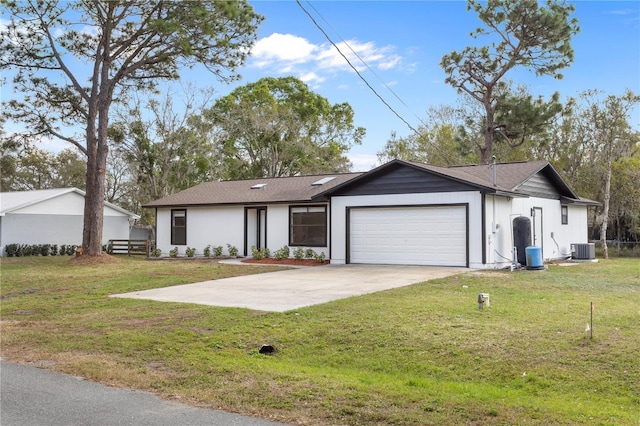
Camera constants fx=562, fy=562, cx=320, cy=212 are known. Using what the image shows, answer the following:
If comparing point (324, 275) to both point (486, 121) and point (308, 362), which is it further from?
point (486, 121)

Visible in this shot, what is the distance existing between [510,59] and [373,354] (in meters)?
28.1

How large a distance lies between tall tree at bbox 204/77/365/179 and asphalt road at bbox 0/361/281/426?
33750mm

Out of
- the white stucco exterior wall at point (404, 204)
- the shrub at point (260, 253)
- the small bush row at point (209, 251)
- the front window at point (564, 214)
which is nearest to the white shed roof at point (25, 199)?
the small bush row at point (209, 251)

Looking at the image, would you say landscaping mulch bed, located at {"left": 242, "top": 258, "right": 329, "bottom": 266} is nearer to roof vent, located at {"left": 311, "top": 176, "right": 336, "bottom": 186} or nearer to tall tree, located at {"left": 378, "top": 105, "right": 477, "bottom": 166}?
roof vent, located at {"left": 311, "top": 176, "right": 336, "bottom": 186}

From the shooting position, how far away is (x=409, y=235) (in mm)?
18672

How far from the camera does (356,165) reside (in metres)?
45.8

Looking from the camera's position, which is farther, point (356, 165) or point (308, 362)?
point (356, 165)

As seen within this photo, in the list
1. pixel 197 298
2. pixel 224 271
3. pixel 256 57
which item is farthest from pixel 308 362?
pixel 256 57

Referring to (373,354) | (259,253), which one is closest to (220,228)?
(259,253)

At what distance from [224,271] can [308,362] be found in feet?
35.6

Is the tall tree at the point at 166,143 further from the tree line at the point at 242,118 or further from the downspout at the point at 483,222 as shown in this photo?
the downspout at the point at 483,222

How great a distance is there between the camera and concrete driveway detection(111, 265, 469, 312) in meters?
10.9

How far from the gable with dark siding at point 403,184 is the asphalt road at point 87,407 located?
13.8m

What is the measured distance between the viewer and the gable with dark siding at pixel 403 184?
18.0m
